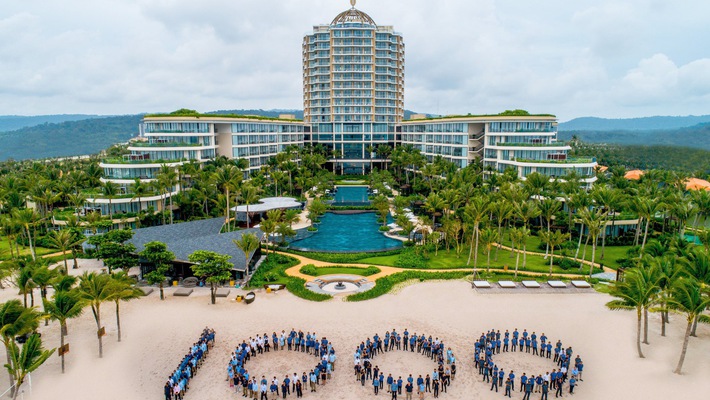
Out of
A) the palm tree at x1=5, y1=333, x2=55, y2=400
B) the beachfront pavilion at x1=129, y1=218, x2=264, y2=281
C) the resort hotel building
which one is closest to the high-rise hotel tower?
the resort hotel building

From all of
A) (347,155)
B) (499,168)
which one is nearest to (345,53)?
(347,155)

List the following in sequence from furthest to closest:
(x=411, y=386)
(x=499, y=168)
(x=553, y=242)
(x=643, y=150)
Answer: (x=643, y=150), (x=499, y=168), (x=553, y=242), (x=411, y=386)

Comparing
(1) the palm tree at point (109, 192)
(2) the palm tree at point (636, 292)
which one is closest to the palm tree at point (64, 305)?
(2) the palm tree at point (636, 292)

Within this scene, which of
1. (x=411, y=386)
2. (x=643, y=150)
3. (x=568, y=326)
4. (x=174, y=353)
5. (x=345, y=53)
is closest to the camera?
(x=411, y=386)

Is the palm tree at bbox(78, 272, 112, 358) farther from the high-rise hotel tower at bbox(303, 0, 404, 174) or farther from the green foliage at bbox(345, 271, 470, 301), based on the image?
the high-rise hotel tower at bbox(303, 0, 404, 174)

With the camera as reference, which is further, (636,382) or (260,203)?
(260,203)

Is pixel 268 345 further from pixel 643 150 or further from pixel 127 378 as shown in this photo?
pixel 643 150

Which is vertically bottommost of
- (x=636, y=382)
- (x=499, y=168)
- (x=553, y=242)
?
(x=636, y=382)
